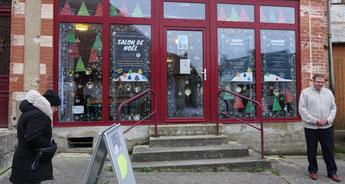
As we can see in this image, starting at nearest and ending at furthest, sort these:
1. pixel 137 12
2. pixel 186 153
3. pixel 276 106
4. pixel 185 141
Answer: pixel 186 153
pixel 185 141
pixel 137 12
pixel 276 106

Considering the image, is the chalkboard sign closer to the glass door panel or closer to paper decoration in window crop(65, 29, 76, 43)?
the glass door panel

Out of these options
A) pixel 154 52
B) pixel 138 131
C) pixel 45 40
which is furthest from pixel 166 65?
pixel 45 40

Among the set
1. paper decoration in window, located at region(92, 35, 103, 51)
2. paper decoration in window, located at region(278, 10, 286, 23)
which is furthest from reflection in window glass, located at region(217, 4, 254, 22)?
paper decoration in window, located at region(92, 35, 103, 51)

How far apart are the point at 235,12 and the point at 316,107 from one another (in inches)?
121

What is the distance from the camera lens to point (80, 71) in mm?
5406

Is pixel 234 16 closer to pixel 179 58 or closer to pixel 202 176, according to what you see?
pixel 179 58

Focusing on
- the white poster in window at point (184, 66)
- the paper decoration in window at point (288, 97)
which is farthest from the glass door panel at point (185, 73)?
the paper decoration in window at point (288, 97)

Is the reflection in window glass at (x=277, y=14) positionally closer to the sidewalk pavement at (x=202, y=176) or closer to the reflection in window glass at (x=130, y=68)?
the reflection in window glass at (x=130, y=68)

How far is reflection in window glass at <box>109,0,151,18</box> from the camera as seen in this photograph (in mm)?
5543

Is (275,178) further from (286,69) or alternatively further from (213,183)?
(286,69)

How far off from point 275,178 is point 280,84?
2821 millimetres

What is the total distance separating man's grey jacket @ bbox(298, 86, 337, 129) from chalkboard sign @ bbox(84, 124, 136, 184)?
3162 millimetres

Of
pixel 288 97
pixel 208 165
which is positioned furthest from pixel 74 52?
pixel 288 97

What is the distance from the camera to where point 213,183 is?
3.73 meters
